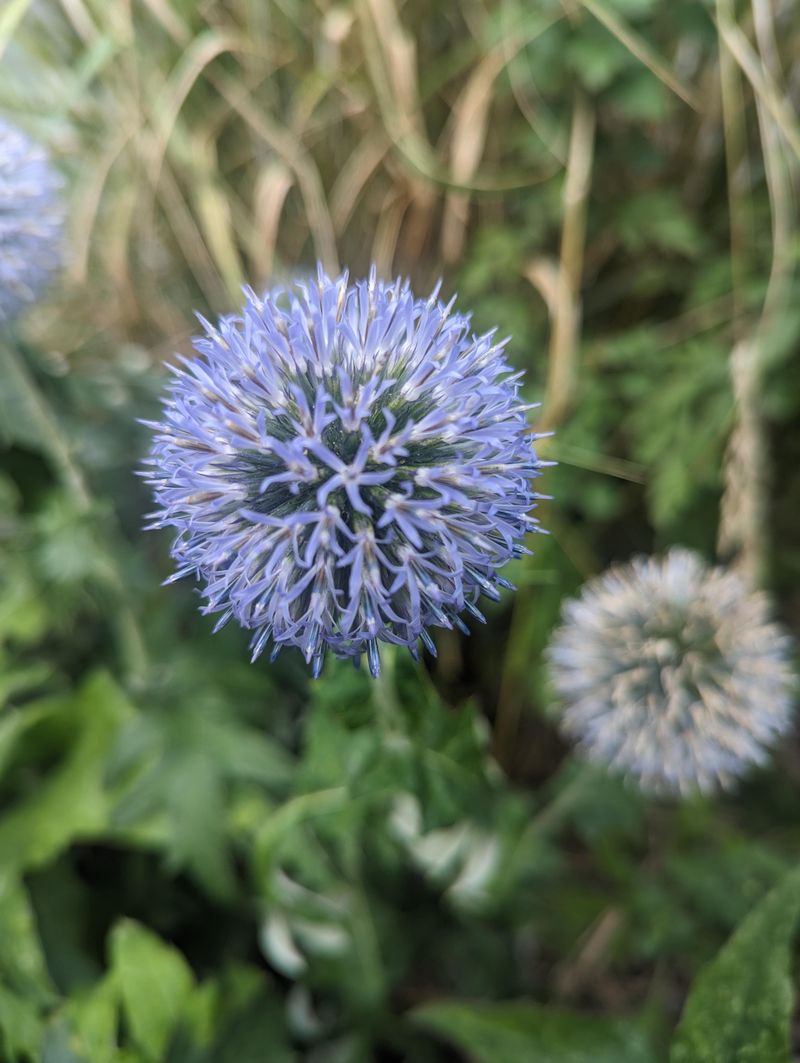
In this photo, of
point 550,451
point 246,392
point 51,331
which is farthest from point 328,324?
point 51,331

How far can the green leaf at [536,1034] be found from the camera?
0.83 meters

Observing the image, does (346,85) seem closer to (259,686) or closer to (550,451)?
(550,451)

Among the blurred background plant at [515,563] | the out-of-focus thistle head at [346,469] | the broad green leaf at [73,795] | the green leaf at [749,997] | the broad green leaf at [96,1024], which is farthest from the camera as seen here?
the broad green leaf at [73,795]

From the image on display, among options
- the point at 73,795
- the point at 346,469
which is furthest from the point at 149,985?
the point at 346,469

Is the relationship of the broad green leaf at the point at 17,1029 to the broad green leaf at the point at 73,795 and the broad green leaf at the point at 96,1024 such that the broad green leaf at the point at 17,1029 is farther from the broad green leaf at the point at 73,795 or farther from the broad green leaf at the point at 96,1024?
the broad green leaf at the point at 73,795

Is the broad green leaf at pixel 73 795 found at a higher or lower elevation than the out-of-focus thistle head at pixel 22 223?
lower

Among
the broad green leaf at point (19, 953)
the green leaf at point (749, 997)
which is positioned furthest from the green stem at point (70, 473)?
the green leaf at point (749, 997)

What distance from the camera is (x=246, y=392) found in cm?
55

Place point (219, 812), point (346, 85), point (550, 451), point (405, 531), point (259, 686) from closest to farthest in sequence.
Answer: point (405, 531) → point (550, 451) → point (219, 812) → point (259, 686) → point (346, 85)

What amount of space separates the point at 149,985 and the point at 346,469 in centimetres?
71

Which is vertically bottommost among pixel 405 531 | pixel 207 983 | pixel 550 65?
pixel 207 983

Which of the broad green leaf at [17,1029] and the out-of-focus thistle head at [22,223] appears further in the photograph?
the out-of-focus thistle head at [22,223]

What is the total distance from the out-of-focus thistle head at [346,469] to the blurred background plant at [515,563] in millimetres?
290

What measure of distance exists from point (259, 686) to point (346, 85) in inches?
33.7
